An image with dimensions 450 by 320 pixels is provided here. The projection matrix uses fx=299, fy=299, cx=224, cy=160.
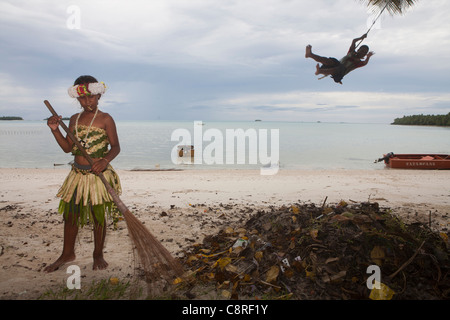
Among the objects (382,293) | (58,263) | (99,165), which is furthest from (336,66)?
(58,263)

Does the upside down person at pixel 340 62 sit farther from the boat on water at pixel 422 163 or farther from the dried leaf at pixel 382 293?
the boat on water at pixel 422 163

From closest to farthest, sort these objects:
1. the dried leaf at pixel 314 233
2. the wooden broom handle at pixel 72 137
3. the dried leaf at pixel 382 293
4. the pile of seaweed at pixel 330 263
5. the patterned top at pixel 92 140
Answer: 1. the dried leaf at pixel 382 293
2. the pile of seaweed at pixel 330 263
3. the wooden broom handle at pixel 72 137
4. the patterned top at pixel 92 140
5. the dried leaf at pixel 314 233

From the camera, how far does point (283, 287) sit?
135 inches

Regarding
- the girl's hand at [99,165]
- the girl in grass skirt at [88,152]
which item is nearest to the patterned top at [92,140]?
the girl in grass skirt at [88,152]

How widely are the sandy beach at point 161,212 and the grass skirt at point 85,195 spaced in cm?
80

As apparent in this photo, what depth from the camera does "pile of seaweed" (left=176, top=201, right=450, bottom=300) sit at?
10.8 ft

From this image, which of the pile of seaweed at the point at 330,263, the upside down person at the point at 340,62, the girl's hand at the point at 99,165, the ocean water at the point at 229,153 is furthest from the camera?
the ocean water at the point at 229,153

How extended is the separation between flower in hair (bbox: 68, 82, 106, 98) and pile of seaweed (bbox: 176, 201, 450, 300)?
8.25ft

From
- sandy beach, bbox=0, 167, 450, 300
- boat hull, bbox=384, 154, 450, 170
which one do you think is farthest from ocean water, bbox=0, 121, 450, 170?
sandy beach, bbox=0, 167, 450, 300

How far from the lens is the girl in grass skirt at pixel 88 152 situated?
A: 3.64m

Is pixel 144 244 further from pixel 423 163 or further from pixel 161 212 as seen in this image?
pixel 423 163

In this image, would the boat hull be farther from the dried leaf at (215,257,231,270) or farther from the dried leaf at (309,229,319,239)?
the dried leaf at (215,257,231,270)
